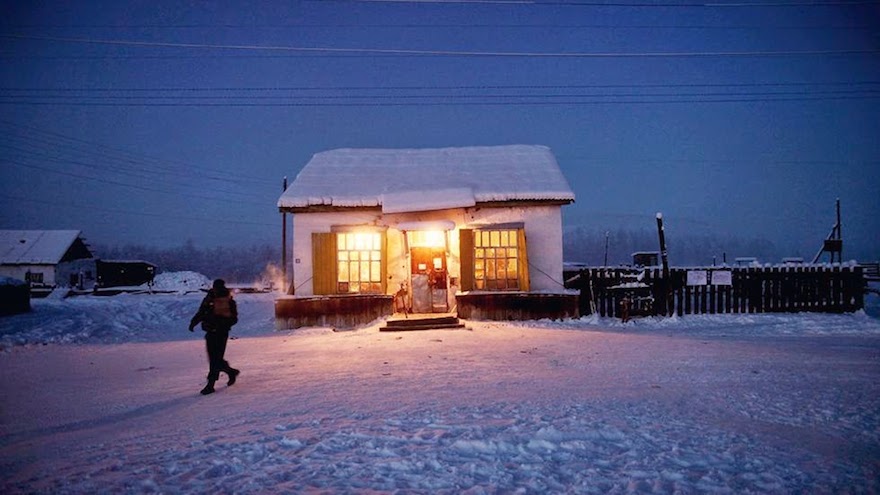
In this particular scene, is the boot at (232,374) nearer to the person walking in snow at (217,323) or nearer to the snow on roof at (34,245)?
the person walking in snow at (217,323)

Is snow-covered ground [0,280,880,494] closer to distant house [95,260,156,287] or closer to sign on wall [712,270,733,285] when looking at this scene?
sign on wall [712,270,733,285]

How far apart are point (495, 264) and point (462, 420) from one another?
9.73m

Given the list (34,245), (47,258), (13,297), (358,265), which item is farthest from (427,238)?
(34,245)

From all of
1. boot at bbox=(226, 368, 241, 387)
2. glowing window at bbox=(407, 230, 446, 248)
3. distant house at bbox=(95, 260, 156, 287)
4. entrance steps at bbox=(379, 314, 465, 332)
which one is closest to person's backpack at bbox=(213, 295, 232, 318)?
boot at bbox=(226, 368, 241, 387)

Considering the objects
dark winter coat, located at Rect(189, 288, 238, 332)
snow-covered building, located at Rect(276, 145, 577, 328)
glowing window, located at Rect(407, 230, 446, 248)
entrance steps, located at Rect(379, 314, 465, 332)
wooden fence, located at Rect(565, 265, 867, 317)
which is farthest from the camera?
glowing window, located at Rect(407, 230, 446, 248)

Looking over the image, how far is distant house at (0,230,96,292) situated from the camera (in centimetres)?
4162

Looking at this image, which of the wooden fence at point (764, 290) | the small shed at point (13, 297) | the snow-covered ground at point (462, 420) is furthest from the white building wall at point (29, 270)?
the wooden fence at point (764, 290)

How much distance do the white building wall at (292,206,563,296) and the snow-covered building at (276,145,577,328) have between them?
0.03 metres

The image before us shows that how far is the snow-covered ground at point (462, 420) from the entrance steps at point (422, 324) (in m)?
2.39

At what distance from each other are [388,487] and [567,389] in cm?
328

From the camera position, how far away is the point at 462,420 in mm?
4590

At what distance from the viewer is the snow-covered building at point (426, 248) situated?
45.4ft

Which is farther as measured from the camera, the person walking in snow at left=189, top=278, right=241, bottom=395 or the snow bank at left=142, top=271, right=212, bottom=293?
the snow bank at left=142, top=271, right=212, bottom=293

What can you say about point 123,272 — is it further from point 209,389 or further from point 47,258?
point 209,389
